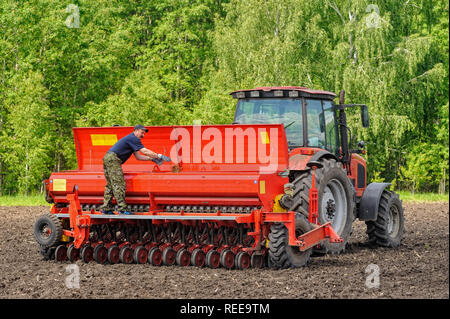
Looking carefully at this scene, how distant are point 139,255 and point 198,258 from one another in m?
0.97

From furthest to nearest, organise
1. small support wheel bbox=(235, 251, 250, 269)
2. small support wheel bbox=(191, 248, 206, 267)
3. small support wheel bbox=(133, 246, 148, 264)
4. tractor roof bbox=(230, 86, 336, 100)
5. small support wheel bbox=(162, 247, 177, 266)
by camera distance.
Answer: tractor roof bbox=(230, 86, 336, 100) < small support wheel bbox=(133, 246, 148, 264) < small support wheel bbox=(162, 247, 177, 266) < small support wheel bbox=(191, 248, 206, 267) < small support wheel bbox=(235, 251, 250, 269)

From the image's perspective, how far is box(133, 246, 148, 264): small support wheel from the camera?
37.6ft

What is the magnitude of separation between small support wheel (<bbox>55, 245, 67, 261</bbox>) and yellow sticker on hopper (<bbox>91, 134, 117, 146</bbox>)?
1.83 m

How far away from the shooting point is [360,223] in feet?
59.2

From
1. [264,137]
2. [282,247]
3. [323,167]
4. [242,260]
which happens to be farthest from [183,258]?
[323,167]

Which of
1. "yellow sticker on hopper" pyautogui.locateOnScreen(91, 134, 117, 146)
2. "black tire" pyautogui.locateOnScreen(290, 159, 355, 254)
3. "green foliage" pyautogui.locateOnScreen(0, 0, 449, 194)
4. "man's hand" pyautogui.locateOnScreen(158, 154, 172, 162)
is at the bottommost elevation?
"black tire" pyautogui.locateOnScreen(290, 159, 355, 254)

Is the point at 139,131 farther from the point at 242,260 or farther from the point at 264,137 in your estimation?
the point at 242,260

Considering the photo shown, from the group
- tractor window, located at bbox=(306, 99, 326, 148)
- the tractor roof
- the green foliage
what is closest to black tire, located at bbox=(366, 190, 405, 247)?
tractor window, located at bbox=(306, 99, 326, 148)

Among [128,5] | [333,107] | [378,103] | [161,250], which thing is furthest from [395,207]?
[128,5]

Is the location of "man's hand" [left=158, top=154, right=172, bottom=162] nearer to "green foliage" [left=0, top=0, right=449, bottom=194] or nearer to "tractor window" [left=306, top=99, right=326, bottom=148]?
"tractor window" [left=306, top=99, right=326, bottom=148]

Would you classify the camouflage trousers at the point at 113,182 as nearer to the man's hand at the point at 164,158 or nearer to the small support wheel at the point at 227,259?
the man's hand at the point at 164,158

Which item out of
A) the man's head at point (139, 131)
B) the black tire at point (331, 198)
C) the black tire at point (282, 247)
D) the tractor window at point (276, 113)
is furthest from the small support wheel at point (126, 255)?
the tractor window at point (276, 113)

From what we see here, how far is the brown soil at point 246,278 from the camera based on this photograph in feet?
28.6

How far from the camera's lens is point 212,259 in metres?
10.9
